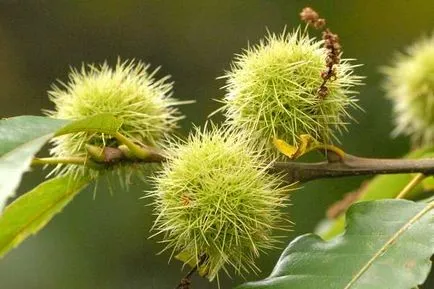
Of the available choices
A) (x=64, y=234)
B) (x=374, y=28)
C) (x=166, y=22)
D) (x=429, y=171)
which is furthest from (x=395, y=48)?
(x=429, y=171)

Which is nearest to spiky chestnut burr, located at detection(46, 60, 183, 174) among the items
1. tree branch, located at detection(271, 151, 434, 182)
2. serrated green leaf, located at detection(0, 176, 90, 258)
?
serrated green leaf, located at detection(0, 176, 90, 258)

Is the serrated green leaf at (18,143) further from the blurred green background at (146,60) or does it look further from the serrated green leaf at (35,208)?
the blurred green background at (146,60)

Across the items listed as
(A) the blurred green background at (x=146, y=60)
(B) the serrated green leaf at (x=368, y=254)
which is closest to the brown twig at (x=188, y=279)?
(B) the serrated green leaf at (x=368, y=254)

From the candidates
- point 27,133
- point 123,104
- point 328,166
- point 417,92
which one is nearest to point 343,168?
point 328,166

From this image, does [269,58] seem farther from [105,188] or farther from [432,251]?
[105,188]

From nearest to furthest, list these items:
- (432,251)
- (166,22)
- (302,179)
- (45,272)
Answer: (432,251), (302,179), (45,272), (166,22)

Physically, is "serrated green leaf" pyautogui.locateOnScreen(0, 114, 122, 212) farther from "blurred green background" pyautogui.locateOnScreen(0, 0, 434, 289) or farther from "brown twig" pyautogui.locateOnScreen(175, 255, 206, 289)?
"blurred green background" pyautogui.locateOnScreen(0, 0, 434, 289)
